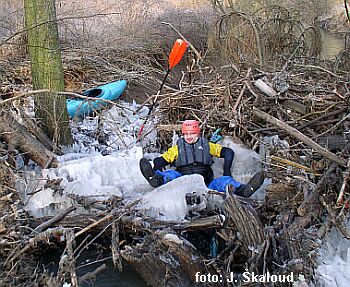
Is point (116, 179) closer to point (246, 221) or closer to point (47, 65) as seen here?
point (246, 221)

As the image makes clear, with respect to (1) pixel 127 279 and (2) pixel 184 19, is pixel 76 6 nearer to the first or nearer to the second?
(2) pixel 184 19

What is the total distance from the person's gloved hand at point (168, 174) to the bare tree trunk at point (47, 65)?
141cm

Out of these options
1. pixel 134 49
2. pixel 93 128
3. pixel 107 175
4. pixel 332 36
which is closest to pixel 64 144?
pixel 93 128

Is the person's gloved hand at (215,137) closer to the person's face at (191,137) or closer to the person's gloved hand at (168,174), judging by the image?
the person's face at (191,137)

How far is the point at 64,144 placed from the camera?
5.87 meters

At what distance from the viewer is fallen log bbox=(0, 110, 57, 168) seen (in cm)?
480

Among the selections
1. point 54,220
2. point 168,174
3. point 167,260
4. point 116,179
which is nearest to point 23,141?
point 116,179

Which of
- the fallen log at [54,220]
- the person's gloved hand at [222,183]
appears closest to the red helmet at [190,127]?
the person's gloved hand at [222,183]

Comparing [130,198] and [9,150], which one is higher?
[9,150]

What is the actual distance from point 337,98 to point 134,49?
534 centimetres

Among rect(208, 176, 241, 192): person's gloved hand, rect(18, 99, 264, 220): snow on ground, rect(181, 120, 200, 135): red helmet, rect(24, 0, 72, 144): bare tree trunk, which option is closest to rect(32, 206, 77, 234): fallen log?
rect(18, 99, 264, 220): snow on ground

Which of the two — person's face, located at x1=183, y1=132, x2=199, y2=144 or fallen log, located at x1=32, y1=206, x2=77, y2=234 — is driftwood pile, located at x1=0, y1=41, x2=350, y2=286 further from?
person's face, located at x1=183, y1=132, x2=199, y2=144

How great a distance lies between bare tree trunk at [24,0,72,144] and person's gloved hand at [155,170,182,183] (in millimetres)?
1414

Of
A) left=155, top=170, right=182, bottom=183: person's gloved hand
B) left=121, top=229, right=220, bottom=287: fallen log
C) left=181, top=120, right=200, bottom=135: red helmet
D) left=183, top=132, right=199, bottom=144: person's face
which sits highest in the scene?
left=181, top=120, right=200, bottom=135: red helmet
